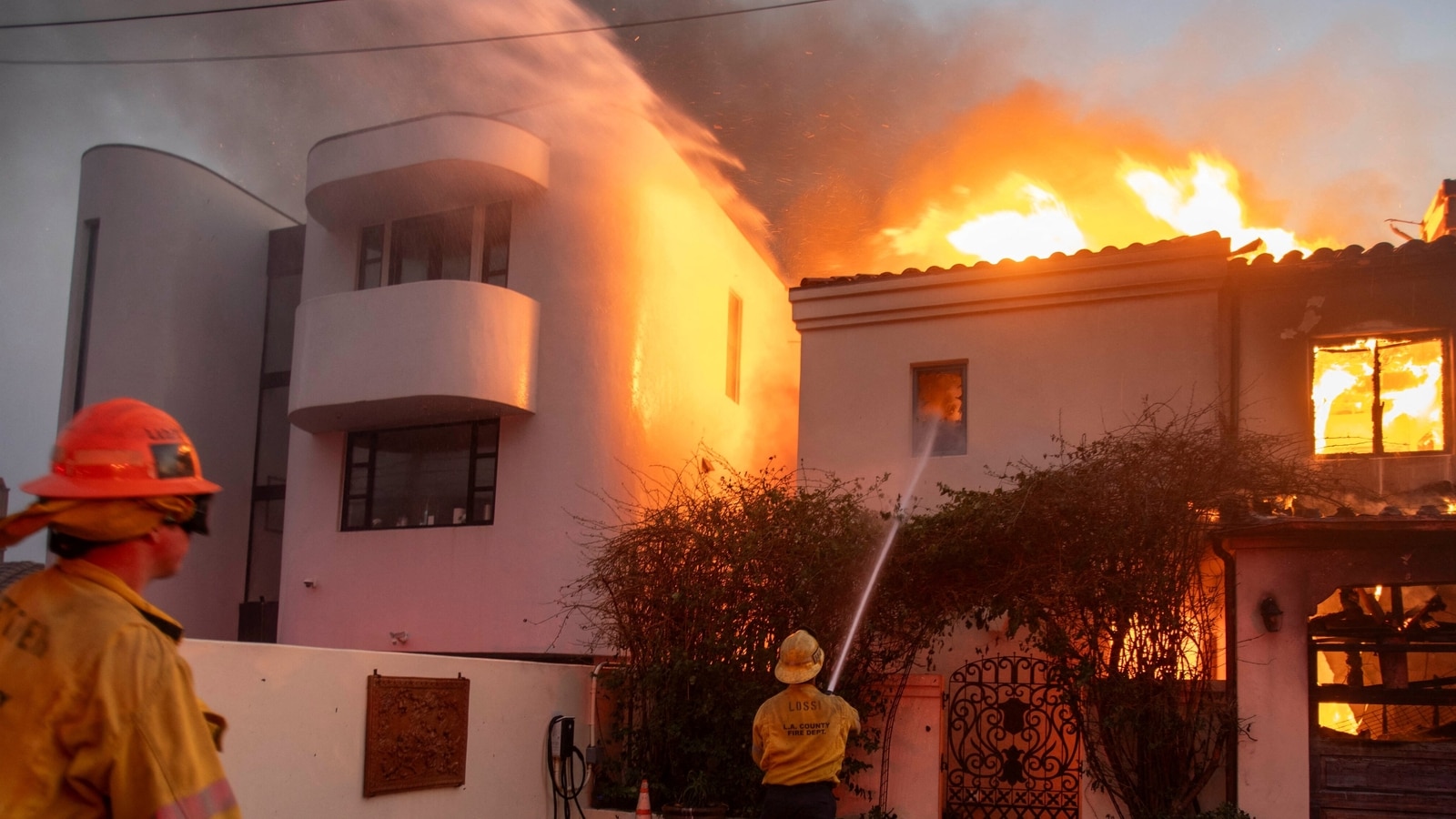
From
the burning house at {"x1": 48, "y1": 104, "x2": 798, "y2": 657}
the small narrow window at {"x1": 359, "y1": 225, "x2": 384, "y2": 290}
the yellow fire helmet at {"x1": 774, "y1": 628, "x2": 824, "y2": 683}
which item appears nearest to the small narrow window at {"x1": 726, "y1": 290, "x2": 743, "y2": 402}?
the burning house at {"x1": 48, "y1": 104, "x2": 798, "y2": 657}

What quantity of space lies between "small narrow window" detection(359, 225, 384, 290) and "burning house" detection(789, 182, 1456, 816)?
242 inches

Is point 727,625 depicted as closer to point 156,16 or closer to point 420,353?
point 420,353

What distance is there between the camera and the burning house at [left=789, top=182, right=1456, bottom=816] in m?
10.9

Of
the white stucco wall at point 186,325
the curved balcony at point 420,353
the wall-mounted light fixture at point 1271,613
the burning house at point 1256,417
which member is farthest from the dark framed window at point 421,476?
the wall-mounted light fixture at point 1271,613

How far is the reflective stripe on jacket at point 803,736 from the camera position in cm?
851

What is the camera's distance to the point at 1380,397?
45.7ft

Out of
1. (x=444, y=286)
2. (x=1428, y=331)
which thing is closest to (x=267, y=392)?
(x=444, y=286)

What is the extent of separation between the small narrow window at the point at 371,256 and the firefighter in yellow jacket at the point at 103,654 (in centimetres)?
1666

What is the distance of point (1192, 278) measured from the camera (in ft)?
48.3

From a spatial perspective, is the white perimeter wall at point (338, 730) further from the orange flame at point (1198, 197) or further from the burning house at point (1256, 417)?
the orange flame at point (1198, 197)

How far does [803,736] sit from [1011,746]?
466 centimetres

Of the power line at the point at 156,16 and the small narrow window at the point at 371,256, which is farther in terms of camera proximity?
the small narrow window at the point at 371,256

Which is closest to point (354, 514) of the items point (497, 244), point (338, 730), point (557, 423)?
point (557, 423)

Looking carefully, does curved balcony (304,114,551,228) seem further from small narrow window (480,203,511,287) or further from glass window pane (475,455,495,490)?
glass window pane (475,455,495,490)
